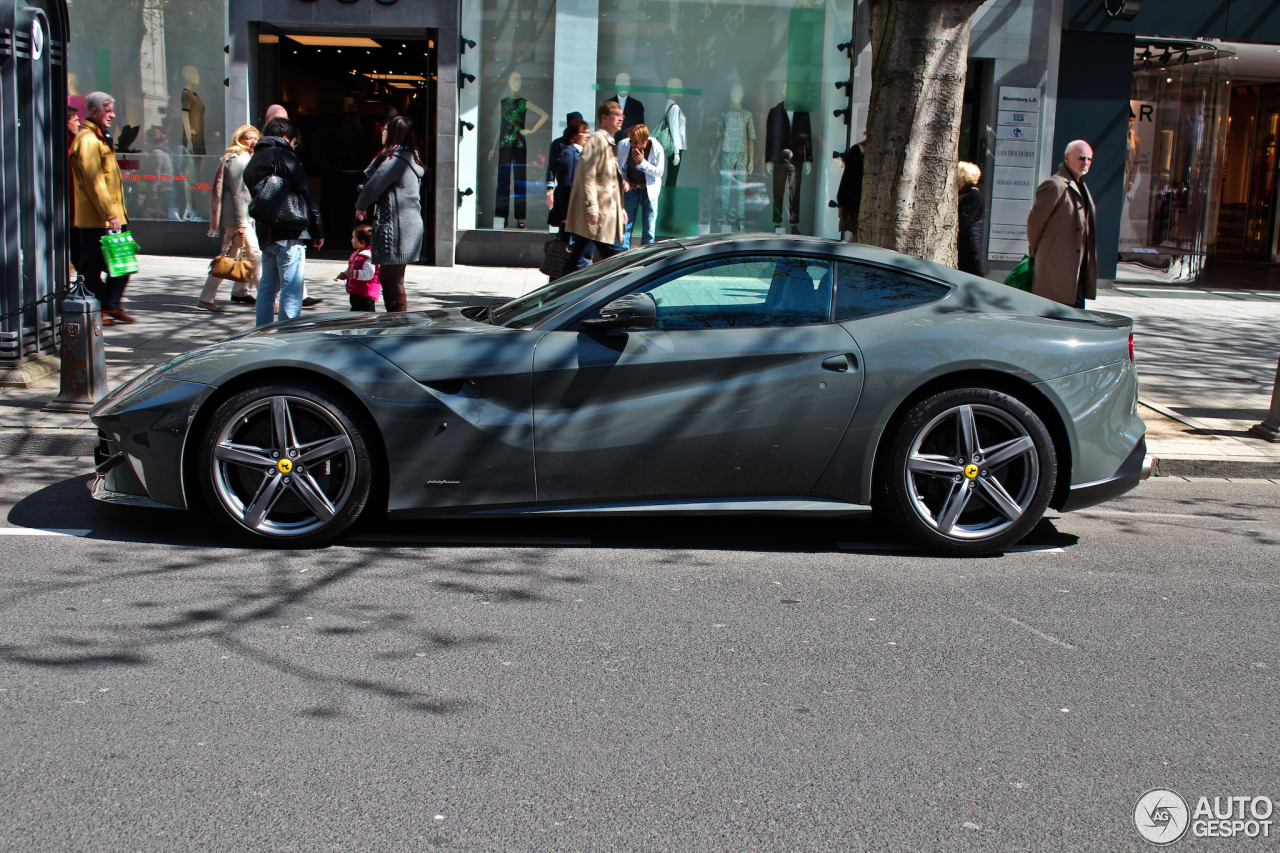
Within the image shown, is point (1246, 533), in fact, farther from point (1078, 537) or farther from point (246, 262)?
point (246, 262)

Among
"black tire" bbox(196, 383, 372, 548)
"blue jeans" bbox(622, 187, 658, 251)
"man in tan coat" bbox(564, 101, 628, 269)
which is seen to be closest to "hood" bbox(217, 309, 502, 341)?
"black tire" bbox(196, 383, 372, 548)

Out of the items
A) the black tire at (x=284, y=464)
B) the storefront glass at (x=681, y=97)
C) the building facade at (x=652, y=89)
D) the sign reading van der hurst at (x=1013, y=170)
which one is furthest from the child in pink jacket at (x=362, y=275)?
the sign reading van der hurst at (x=1013, y=170)

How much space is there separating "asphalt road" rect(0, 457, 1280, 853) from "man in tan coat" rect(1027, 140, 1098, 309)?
3.40 m

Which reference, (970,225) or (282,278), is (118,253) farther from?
(970,225)

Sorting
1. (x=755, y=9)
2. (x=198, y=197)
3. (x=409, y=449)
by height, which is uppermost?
(x=755, y=9)

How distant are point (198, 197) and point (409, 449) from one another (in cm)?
1233

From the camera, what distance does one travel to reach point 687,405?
191 inches

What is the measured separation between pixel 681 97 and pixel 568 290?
1161 centimetres

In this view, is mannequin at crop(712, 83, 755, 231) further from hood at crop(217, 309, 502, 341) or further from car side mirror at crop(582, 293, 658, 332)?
car side mirror at crop(582, 293, 658, 332)

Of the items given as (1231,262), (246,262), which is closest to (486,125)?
(246,262)

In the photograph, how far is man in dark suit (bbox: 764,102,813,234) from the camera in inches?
642

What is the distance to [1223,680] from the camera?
3.82 metres

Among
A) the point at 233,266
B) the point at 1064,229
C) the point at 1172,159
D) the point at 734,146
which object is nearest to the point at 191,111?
the point at 233,266

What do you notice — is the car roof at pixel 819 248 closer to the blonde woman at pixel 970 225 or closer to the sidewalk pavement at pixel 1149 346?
the sidewalk pavement at pixel 1149 346
